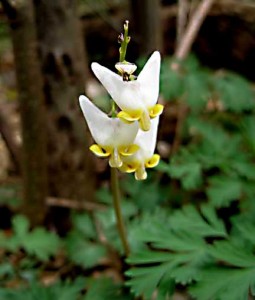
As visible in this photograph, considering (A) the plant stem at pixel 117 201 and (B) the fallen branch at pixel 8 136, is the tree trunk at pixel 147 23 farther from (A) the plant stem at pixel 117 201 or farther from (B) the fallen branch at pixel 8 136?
(A) the plant stem at pixel 117 201

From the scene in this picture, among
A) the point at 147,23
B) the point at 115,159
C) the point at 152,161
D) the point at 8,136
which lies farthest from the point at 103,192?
the point at 147,23

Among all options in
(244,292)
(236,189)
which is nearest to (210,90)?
(236,189)

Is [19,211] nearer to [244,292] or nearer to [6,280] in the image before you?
[6,280]

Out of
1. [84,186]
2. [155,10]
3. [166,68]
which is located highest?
[155,10]

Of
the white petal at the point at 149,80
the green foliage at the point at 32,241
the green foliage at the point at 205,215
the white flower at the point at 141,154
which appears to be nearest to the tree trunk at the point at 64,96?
the green foliage at the point at 32,241

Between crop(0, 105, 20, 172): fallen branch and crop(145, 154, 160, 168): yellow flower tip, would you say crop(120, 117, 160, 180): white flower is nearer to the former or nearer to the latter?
crop(145, 154, 160, 168): yellow flower tip

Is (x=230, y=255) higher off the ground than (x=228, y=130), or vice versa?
(x=230, y=255)
